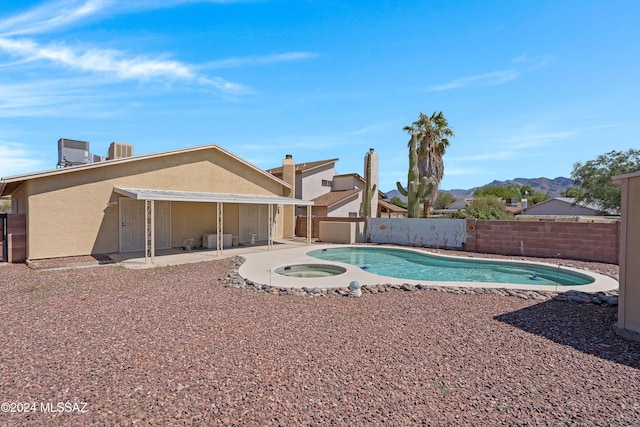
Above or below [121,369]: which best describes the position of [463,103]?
above

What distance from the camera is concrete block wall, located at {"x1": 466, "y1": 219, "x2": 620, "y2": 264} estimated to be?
47.5 ft

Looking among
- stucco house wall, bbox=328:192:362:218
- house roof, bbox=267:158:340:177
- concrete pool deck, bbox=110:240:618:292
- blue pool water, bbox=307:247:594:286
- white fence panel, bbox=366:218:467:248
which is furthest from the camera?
house roof, bbox=267:158:340:177

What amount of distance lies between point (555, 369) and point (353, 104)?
16.8 m

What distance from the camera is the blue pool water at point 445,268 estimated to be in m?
12.0

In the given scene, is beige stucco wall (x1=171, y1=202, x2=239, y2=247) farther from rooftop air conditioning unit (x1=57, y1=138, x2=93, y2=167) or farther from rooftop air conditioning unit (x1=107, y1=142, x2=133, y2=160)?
rooftop air conditioning unit (x1=57, y1=138, x2=93, y2=167)

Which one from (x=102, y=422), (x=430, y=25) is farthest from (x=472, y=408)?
(x=430, y=25)

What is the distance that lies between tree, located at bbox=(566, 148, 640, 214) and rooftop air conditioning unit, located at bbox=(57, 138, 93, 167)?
4077 centimetres

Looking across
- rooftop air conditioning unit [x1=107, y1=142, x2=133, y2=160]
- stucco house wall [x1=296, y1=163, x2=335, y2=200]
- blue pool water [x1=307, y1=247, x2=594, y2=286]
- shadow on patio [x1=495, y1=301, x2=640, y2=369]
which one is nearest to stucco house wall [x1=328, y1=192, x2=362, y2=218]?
stucco house wall [x1=296, y1=163, x2=335, y2=200]

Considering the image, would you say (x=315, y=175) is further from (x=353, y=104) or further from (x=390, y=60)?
(x=390, y=60)

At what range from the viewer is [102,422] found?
3.42 meters

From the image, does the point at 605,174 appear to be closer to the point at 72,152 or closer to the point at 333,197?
the point at 333,197

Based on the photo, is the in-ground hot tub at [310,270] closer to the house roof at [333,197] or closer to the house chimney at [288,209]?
the house chimney at [288,209]

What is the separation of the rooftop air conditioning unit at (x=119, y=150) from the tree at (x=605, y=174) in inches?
1478

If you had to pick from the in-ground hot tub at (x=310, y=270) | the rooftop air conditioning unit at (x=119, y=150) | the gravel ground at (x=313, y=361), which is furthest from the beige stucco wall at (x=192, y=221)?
the gravel ground at (x=313, y=361)
